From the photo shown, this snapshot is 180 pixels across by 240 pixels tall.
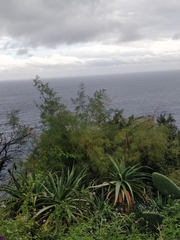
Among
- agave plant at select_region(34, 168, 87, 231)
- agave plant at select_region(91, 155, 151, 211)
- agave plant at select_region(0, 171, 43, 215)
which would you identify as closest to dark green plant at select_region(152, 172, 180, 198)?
agave plant at select_region(91, 155, 151, 211)

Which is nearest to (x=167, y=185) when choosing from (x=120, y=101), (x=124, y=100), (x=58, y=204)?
(x=58, y=204)

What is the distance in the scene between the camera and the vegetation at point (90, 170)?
382cm

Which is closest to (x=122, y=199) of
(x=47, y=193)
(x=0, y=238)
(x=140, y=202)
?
(x=140, y=202)

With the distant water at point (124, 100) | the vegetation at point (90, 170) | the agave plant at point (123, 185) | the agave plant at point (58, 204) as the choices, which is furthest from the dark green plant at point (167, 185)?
A: the distant water at point (124, 100)

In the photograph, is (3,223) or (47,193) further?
(47,193)

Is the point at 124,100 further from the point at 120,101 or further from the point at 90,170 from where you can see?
the point at 90,170

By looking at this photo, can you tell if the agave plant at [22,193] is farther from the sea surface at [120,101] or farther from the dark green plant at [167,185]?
the sea surface at [120,101]

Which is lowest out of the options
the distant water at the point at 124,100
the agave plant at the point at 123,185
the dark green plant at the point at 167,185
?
the distant water at the point at 124,100

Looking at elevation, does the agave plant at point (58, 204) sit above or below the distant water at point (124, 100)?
above

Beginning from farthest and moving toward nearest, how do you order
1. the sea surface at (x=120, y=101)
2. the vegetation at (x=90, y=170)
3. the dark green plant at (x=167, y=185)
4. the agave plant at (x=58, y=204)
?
the sea surface at (x=120, y=101) < the dark green plant at (x=167, y=185) < the vegetation at (x=90, y=170) < the agave plant at (x=58, y=204)

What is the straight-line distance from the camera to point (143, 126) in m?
6.34

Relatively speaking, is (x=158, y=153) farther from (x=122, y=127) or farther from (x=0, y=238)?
(x=0, y=238)

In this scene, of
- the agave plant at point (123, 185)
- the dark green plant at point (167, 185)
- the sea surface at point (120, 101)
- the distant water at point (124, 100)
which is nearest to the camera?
the dark green plant at point (167, 185)

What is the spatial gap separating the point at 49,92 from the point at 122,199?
287cm
